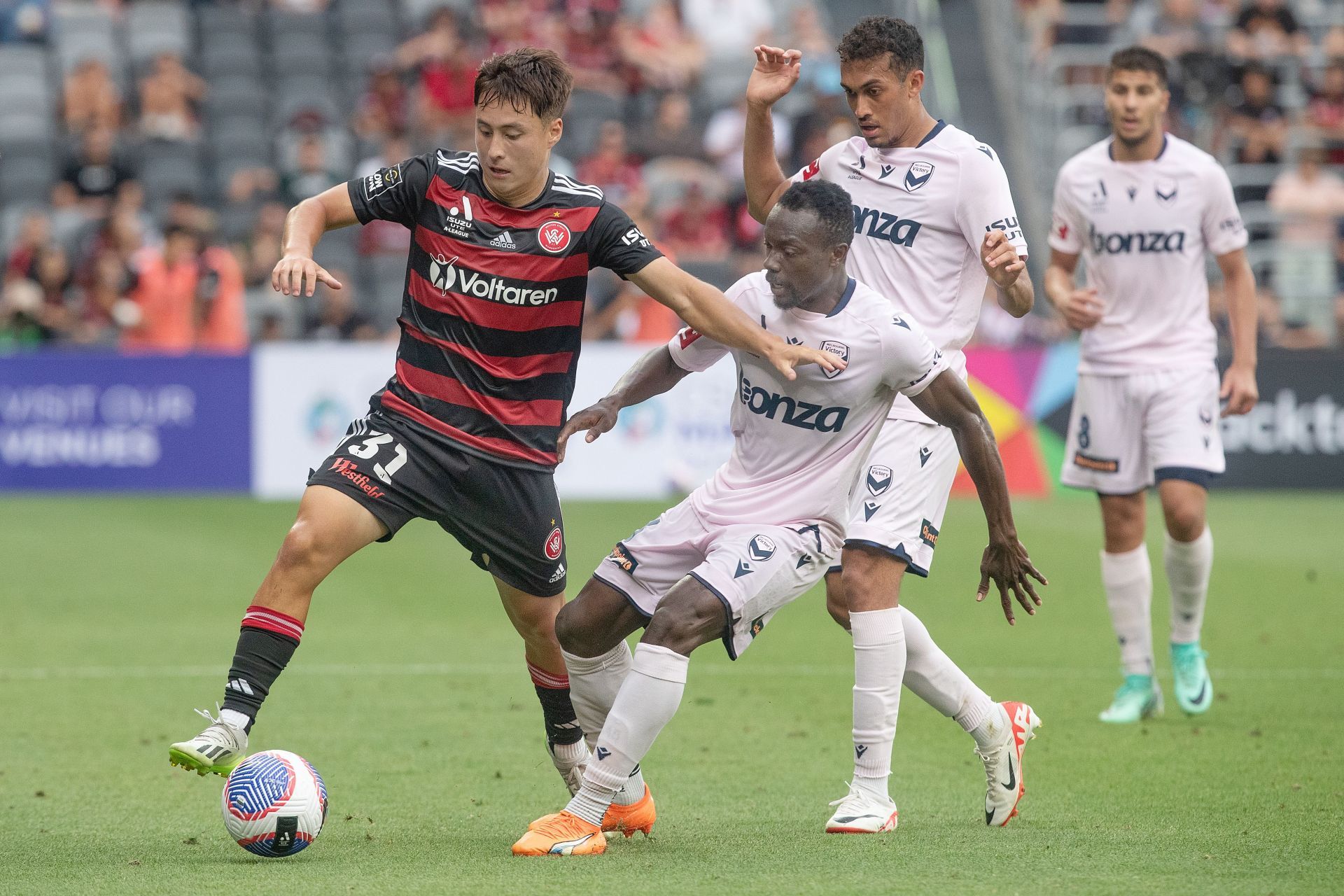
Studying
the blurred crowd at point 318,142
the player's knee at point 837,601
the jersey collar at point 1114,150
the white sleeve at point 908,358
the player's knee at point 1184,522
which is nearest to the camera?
the white sleeve at point 908,358

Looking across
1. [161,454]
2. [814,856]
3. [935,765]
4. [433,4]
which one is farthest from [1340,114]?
[814,856]

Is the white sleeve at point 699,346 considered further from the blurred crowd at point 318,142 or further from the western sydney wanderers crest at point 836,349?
the blurred crowd at point 318,142

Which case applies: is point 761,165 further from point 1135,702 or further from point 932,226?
point 1135,702

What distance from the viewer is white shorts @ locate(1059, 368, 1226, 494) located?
305 inches

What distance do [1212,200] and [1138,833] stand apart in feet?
11.3

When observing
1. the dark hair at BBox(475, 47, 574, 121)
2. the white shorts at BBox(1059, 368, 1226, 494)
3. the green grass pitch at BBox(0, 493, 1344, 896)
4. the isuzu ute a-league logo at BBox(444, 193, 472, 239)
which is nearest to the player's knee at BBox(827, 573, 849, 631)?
the green grass pitch at BBox(0, 493, 1344, 896)

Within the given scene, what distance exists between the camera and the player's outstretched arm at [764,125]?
598cm

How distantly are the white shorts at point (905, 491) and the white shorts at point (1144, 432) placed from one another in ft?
6.60

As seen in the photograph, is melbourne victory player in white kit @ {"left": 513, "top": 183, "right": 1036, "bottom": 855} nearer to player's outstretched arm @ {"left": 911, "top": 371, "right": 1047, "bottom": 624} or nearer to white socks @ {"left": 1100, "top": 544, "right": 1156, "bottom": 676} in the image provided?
player's outstretched arm @ {"left": 911, "top": 371, "right": 1047, "bottom": 624}

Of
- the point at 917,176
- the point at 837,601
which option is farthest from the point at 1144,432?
the point at 837,601

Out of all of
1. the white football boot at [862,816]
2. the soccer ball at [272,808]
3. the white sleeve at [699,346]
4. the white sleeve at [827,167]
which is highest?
the white sleeve at [827,167]

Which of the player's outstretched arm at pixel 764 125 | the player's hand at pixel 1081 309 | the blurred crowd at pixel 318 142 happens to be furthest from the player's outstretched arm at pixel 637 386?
the blurred crowd at pixel 318 142

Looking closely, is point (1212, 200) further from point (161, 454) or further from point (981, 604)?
point (161, 454)

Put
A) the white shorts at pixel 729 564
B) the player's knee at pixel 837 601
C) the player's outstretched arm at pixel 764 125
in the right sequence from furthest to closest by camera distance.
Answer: the player's knee at pixel 837 601, the player's outstretched arm at pixel 764 125, the white shorts at pixel 729 564
